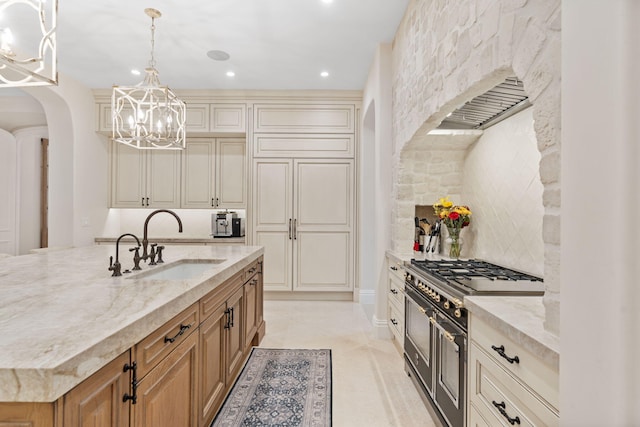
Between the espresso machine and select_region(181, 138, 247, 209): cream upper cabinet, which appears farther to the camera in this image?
select_region(181, 138, 247, 209): cream upper cabinet

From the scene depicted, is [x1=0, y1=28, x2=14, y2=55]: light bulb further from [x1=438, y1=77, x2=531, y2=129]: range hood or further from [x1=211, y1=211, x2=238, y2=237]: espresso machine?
[x1=211, y1=211, x2=238, y2=237]: espresso machine

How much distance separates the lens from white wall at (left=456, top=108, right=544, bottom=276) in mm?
2176

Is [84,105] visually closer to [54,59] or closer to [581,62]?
[54,59]

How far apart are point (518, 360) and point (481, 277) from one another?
95 centimetres

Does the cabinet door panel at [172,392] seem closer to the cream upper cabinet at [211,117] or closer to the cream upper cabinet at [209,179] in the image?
the cream upper cabinet at [209,179]

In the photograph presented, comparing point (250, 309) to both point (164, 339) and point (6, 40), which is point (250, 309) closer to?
point (164, 339)

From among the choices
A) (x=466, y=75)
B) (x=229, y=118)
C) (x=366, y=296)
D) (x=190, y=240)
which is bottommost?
(x=366, y=296)

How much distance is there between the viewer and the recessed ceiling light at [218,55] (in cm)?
381

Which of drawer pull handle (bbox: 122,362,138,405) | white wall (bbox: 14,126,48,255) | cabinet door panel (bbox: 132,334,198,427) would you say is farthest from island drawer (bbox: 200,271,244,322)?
white wall (bbox: 14,126,48,255)

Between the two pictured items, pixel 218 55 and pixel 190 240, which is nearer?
pixel 218 55

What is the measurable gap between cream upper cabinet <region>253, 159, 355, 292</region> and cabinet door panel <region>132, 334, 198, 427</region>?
10.8 feet

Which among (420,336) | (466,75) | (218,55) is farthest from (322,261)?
(466,75)

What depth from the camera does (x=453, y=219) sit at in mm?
2980

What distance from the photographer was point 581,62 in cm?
61
